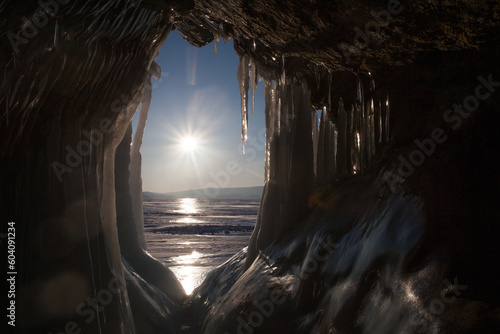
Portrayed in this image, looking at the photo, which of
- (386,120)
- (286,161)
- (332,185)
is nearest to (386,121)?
(386,120)

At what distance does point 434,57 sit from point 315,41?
118 cm

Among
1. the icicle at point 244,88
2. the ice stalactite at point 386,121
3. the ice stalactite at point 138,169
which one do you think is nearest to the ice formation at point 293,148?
the icicle at point 244,88

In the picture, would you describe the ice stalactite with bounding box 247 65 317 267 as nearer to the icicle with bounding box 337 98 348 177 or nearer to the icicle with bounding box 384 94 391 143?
the icicle with bounding box 337 98 348 177

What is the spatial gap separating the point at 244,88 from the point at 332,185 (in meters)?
2.10

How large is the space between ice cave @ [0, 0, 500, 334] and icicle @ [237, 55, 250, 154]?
34cm

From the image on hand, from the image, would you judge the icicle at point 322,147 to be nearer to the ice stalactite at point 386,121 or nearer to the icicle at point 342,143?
the icicle at point 342,143

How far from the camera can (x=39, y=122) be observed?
2693 mm

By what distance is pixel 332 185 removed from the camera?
4730 mm

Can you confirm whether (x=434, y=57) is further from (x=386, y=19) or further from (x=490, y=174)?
(x=490, y=174)

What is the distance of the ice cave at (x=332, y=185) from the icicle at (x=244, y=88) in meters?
0.34

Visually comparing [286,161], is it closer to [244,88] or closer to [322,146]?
[322,146]

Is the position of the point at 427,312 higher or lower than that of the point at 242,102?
lower

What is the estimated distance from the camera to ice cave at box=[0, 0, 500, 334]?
200 centimetres

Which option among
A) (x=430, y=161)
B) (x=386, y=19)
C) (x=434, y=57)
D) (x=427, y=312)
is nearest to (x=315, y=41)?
(x=386, y=19)
